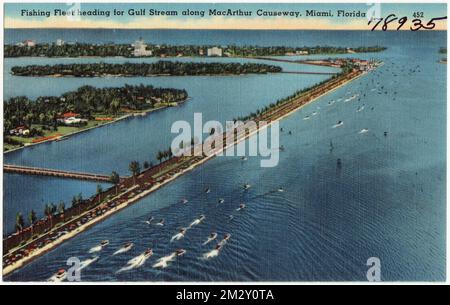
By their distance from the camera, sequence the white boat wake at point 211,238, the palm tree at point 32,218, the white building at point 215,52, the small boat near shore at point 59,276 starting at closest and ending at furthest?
the small boat near shore at point 59,276, the white boat wake at point 211,238, the palm tree at point 32,218, the white building at point 215,52

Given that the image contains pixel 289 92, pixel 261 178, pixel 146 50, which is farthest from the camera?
pixel 289 92

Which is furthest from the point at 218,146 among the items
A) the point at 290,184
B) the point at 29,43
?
the point at 29,43

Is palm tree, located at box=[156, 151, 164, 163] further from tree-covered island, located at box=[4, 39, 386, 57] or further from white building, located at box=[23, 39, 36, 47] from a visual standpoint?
white building, located at box=[23, 39, 36, 47]

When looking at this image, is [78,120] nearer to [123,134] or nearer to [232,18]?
[123,134]

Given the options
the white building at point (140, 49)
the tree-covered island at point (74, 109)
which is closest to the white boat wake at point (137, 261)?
the tree-covered island at point (74, 109)

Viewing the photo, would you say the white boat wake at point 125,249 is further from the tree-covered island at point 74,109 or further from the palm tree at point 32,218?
the tree-covered island at point 74,109

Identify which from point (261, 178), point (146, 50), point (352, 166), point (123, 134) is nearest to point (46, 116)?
point (123, 134)
